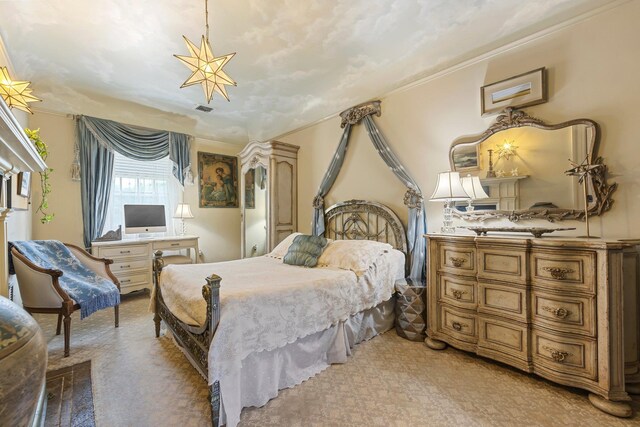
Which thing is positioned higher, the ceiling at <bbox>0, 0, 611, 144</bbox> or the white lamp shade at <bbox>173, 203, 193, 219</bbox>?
the ceiling at <bbox>0, 0, 611, 144</bbox>

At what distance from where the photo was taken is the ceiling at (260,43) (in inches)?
95.2

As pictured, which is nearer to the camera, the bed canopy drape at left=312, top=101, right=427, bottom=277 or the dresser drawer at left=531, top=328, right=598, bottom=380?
the dresser drawer at left=531, top=328, right=598, bottom=380

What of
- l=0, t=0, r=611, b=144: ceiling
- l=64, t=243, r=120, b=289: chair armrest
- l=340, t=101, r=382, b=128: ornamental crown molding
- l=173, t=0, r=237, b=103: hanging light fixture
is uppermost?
l=0, t=0, r=611, b=144: ceiling

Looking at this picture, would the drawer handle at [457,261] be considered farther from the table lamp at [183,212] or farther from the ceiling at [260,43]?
the table lamp at [183,212]

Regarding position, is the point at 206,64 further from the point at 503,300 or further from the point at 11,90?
the point at 503,300

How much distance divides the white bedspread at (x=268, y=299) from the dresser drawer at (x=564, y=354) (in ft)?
4.23

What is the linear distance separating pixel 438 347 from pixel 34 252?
4279mm

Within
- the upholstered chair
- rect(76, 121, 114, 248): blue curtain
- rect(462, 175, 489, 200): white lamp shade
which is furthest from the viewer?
rect(76, 121, 114, 248): blue curtain

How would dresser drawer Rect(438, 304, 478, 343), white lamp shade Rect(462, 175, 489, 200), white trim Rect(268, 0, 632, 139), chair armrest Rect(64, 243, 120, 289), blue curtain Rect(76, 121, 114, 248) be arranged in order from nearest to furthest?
white trim Rect(268, 0, 632, 139)
dresser drawer Rect(438, 304, 478, 343)
white lamp shade Rect(462, 175, 489, 200)
chair armrest Rect(64, 243, 120, 289)
blue curtain Rect(76, 121, 114, 248)

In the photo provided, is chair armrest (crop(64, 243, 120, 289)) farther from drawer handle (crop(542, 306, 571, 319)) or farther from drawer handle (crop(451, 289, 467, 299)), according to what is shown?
drawer handle (crop(542, 306, 571, 319))

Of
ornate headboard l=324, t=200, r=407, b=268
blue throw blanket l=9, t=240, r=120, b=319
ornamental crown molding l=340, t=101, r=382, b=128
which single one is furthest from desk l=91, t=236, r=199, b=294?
ornamental crown molding l=340, t=101, r=382, b=128

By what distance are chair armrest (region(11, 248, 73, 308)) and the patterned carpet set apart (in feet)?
1.67

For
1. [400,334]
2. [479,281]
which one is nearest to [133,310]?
[400,334]

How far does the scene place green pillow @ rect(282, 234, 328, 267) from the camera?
3.12 metres
